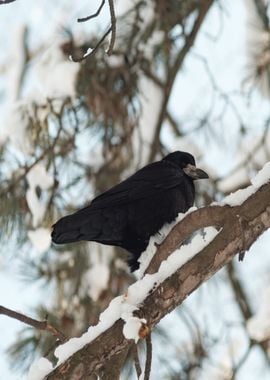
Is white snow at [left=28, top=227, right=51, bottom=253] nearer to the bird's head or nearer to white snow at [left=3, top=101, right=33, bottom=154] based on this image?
white snow at [left=3, top=101, right=33, bottom=154]

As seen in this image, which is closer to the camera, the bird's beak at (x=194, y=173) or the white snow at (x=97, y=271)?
the bird's beak at (x=194, y=173)

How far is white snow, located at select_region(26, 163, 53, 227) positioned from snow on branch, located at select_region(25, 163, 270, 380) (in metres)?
1.47

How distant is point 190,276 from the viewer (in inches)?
78.9

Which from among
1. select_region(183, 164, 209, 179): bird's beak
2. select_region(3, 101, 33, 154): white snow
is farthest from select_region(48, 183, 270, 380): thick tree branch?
select_region(3, 101, 33, 154): white snow

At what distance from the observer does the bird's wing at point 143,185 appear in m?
2.89

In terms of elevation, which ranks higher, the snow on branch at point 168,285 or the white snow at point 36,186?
the snow on branch at point 168,285

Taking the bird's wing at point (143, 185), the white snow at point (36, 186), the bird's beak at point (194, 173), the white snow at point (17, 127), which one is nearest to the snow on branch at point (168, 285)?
the bird's wing at point (143, 185)

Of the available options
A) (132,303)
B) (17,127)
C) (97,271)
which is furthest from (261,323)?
(132,303)

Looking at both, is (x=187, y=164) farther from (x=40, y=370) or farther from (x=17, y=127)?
(x=40, y=370)

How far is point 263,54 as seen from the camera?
4.12 meters

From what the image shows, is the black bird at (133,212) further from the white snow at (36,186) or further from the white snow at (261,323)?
the white snow at (261,323)

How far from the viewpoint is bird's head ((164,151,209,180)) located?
128 inches

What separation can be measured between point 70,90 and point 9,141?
31 cm

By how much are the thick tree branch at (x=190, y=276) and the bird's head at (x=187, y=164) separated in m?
1.15
